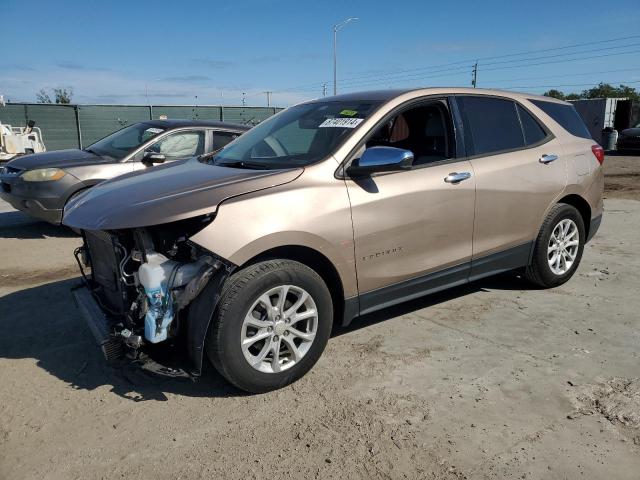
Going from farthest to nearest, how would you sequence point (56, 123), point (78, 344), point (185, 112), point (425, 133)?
point (185, 112) < point (56, 123) < point (425, 133) < point (78, 344)

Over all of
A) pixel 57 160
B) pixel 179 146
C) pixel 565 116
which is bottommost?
pixel 57 160

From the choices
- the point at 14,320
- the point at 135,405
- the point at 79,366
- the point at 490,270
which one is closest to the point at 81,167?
the point at 14,320

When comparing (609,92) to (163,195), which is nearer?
(163,195)

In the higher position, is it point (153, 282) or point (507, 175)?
point (507, 175)

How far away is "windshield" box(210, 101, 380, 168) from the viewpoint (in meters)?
3.72

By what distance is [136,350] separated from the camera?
3.04 meters

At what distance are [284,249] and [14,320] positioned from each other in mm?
2703

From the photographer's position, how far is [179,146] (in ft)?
25.3

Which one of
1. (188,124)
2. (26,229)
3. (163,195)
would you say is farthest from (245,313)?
(26,229)

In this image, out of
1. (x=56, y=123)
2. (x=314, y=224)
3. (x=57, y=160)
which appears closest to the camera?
(x=314, y=224)

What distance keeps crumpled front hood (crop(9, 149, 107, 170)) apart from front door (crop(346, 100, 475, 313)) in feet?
16.2

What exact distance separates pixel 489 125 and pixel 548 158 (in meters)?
0.70

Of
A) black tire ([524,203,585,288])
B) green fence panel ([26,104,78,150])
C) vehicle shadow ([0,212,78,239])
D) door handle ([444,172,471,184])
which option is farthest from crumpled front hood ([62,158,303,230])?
green fence panel ([26,104,78,150])

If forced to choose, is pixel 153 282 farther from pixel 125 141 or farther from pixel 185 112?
pixel 185 112
